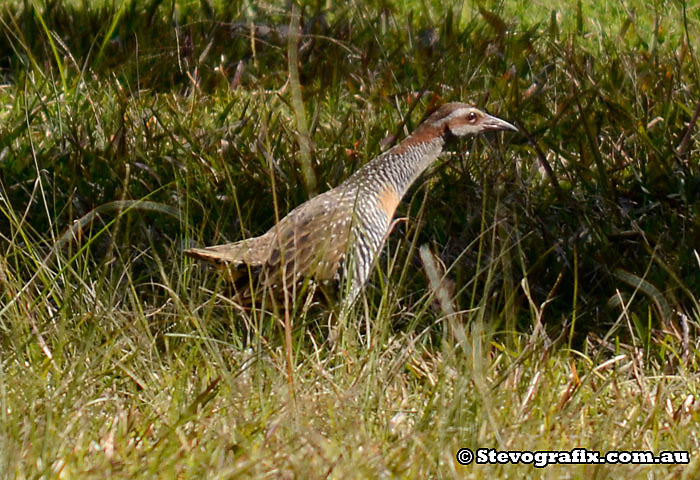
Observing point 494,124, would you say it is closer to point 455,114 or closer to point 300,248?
point 455,114

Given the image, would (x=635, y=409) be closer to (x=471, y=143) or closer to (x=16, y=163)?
(x=471, y=143)

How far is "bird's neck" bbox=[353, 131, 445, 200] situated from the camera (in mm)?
4934

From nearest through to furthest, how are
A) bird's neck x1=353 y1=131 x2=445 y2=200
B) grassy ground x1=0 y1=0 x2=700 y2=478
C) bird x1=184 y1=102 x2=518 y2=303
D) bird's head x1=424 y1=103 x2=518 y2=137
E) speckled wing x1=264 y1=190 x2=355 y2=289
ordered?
grassy ground x1=0 y1=0 x2=700 y2=478
bird x1=184 y1=102 x2=518 y2=303
speckled wing x1=264 y1=190 x2=355 y2=289
bird's neck x1=353 y1=131 x2=445 y2=200
bird's head x1=424 y1=103 x2=518 y2=137

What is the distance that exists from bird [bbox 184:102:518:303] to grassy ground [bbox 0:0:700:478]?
0.14 m

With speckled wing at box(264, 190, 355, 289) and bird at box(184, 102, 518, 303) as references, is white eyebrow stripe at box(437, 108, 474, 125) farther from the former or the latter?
speckled wing at box(264, 190, 355, 289)

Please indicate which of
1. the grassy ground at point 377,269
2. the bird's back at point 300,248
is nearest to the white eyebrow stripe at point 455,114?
the grassy ground at point 377,269

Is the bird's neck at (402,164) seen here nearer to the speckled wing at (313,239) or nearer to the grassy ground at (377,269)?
the speckled wing at (313,239)

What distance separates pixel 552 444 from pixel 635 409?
48 cm

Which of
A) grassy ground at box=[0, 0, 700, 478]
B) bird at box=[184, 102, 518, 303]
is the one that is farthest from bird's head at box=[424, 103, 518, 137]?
grassy ground at box=[0, 0, 700, 478]

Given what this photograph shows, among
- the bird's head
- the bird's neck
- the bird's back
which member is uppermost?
the bird's head

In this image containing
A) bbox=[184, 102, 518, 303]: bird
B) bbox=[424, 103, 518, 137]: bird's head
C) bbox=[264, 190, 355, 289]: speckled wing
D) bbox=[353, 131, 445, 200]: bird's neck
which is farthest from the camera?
bbox=[424, 103, 518, 137]: bird's head

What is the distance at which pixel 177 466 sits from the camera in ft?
10.0

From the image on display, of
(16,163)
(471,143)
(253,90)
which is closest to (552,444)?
(471,143)

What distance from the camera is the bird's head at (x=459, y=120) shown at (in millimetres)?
5141
